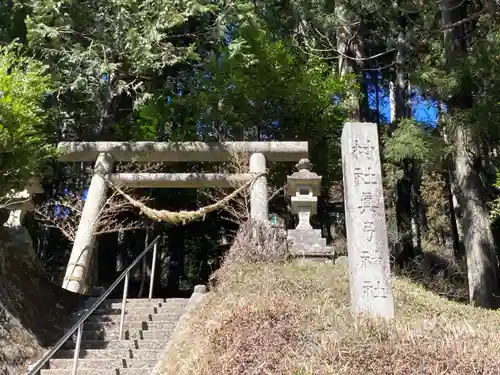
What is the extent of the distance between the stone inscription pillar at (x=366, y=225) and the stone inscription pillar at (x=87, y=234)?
5145mm

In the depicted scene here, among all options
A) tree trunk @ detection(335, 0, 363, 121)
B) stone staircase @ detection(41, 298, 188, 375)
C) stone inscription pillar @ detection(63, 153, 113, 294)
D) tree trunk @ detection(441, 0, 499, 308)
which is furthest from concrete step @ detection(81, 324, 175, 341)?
tree trunk @ detection(335, 0, 363, 121)

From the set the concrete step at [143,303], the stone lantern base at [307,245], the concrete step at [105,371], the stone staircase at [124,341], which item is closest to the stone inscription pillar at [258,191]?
the stone lantern base at [307,245]

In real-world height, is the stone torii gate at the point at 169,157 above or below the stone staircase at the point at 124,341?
above

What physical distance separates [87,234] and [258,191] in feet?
10.0

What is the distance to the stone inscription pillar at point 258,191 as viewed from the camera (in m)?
8.99

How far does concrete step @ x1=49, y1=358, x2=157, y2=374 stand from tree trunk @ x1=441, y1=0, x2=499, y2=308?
5.32 meters

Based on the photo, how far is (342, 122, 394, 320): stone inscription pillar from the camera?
501 cm

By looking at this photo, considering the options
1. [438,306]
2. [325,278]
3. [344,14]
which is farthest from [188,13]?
[438,306]

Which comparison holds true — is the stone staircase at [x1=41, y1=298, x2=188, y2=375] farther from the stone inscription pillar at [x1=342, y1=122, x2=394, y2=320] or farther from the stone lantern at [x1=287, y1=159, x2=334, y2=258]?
the stone inscription pillar at [x1=342, y1=122, x2=394, y2=320]

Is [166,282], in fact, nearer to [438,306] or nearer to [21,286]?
[21,286]

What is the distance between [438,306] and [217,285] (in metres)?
2.64

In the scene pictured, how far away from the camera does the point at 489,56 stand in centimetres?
845

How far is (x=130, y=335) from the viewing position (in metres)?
6.43

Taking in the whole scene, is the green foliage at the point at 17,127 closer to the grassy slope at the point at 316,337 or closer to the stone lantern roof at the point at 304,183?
the grassy slope at the point at 316,337
